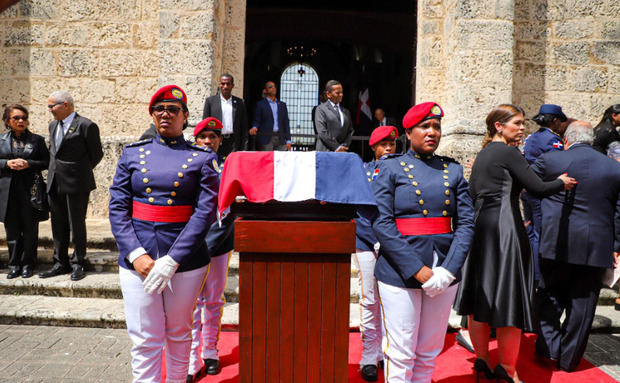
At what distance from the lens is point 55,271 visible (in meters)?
5.39

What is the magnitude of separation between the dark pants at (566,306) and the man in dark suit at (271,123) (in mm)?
5202

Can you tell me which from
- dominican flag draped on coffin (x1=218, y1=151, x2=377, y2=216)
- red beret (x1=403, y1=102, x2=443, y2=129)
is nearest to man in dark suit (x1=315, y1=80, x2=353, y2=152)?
red beret (x1=403, y1=102, x2=443, y2=129)

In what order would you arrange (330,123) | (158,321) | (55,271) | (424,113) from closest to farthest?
(158,321) < (424,113) < (55,271) < (330,123)

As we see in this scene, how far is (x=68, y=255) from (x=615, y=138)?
709cm

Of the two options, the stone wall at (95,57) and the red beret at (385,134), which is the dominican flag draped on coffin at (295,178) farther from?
the stone wall at (95,57)

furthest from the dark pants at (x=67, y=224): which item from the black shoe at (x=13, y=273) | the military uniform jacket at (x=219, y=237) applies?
the military uniform jacket at (x=219, y=237)

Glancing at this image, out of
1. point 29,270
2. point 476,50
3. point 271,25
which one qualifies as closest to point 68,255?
point 29,270

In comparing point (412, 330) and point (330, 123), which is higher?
point (330, 123)

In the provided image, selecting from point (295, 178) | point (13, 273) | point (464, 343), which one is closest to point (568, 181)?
point (464, 343)

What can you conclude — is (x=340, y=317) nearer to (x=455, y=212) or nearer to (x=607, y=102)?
(x=455, y=212)

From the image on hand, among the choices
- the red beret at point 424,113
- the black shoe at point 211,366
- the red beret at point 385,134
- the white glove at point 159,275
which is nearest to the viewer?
the white glove at point 159,275

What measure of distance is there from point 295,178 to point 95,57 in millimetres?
6786

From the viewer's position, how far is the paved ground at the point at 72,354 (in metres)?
3.43

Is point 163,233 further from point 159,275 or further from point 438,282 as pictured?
point 438,282
